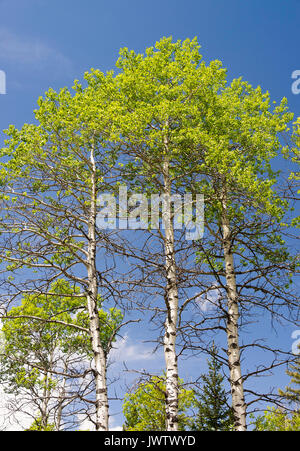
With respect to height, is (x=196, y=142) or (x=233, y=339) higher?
(x=196, y=142)

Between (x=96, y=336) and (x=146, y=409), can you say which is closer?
(x=96, y=336)

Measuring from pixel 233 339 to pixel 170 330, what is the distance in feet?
4.79

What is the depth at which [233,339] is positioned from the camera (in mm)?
8719

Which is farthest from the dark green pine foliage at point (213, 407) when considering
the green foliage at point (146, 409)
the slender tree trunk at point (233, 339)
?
the slender tree trunk at point (233, 339)

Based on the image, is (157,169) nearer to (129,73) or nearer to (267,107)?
(129,73)

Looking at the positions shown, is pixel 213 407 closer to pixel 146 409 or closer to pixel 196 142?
pixel 146 409

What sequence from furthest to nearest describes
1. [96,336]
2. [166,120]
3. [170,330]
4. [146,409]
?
[146,409], [166,120], [96,336], [170,330]

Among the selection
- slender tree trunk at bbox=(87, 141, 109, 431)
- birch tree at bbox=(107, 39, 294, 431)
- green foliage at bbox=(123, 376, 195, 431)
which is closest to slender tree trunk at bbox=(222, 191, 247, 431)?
birch tree at bbox=(107, 39, 294, 431)

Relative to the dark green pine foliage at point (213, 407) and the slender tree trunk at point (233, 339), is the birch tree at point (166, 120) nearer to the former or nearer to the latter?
the slender tree trunk at point (233, 339)

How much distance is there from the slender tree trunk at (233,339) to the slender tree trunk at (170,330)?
1.28 m

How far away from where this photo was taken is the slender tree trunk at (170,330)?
7656mm

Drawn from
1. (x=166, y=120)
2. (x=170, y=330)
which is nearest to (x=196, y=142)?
(x=166, y=120)

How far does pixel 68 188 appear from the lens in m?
10.5

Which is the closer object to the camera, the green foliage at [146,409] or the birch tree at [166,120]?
the birch tree at [166,120]
